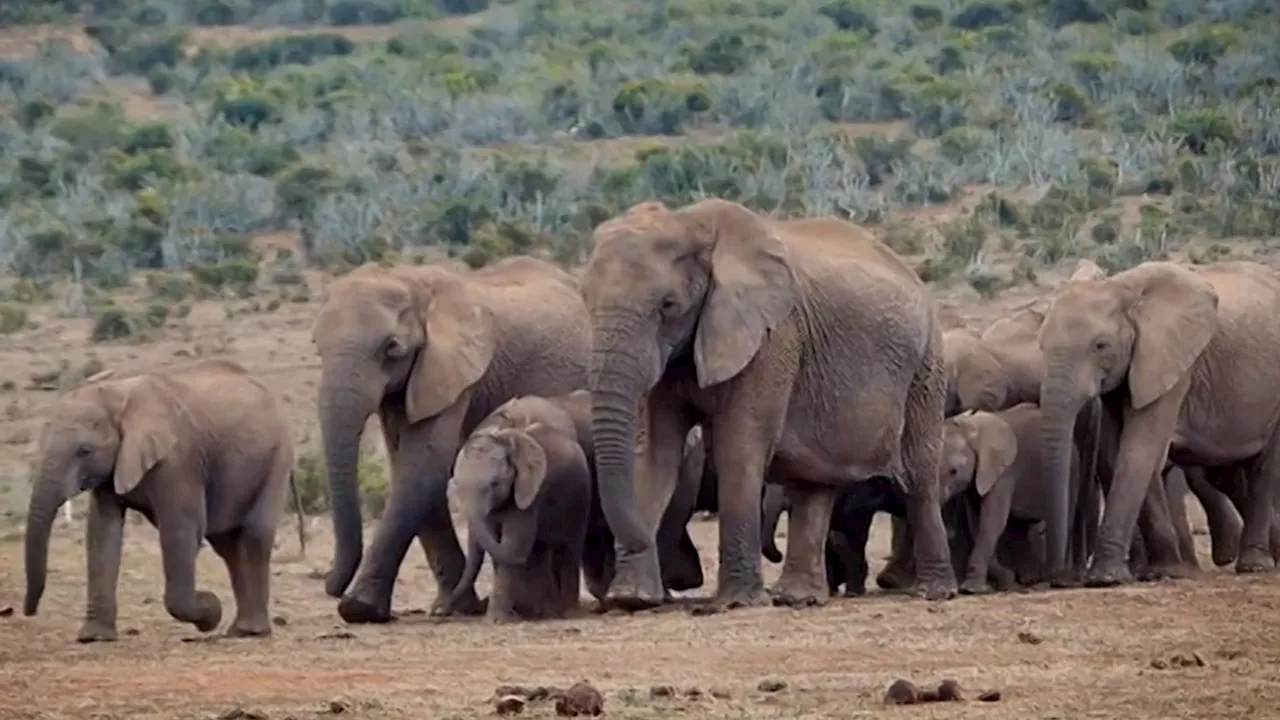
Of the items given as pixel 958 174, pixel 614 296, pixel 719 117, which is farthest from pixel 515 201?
pixel 614 296

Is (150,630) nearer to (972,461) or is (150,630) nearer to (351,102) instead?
(972,461)

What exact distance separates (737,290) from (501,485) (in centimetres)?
135

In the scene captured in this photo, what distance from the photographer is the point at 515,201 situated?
3603cm

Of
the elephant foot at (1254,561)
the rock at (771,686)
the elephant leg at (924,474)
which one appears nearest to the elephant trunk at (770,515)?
the elephant leg at (924,474)

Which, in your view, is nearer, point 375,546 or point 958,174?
point 375,546

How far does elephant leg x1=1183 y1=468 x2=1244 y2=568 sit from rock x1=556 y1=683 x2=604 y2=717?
857 cm

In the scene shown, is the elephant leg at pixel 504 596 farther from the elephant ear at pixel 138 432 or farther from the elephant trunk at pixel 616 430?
the elephant ear at pixel 138 432

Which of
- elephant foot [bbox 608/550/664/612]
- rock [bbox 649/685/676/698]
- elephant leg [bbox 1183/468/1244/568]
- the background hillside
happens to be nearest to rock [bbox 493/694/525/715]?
rock [bbox 649/685/676/698]

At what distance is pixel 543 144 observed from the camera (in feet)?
146

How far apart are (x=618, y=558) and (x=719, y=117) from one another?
104 ft

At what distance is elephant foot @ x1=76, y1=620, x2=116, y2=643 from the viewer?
13.8 m

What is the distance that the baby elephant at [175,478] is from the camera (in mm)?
13859

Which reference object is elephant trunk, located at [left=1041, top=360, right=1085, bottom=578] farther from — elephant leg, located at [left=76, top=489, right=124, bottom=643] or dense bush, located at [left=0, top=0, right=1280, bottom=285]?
dense bush, located at [left=0, top=0, right=1280, bottom=285]

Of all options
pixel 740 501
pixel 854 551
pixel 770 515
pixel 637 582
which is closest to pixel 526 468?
pixel 637 582
